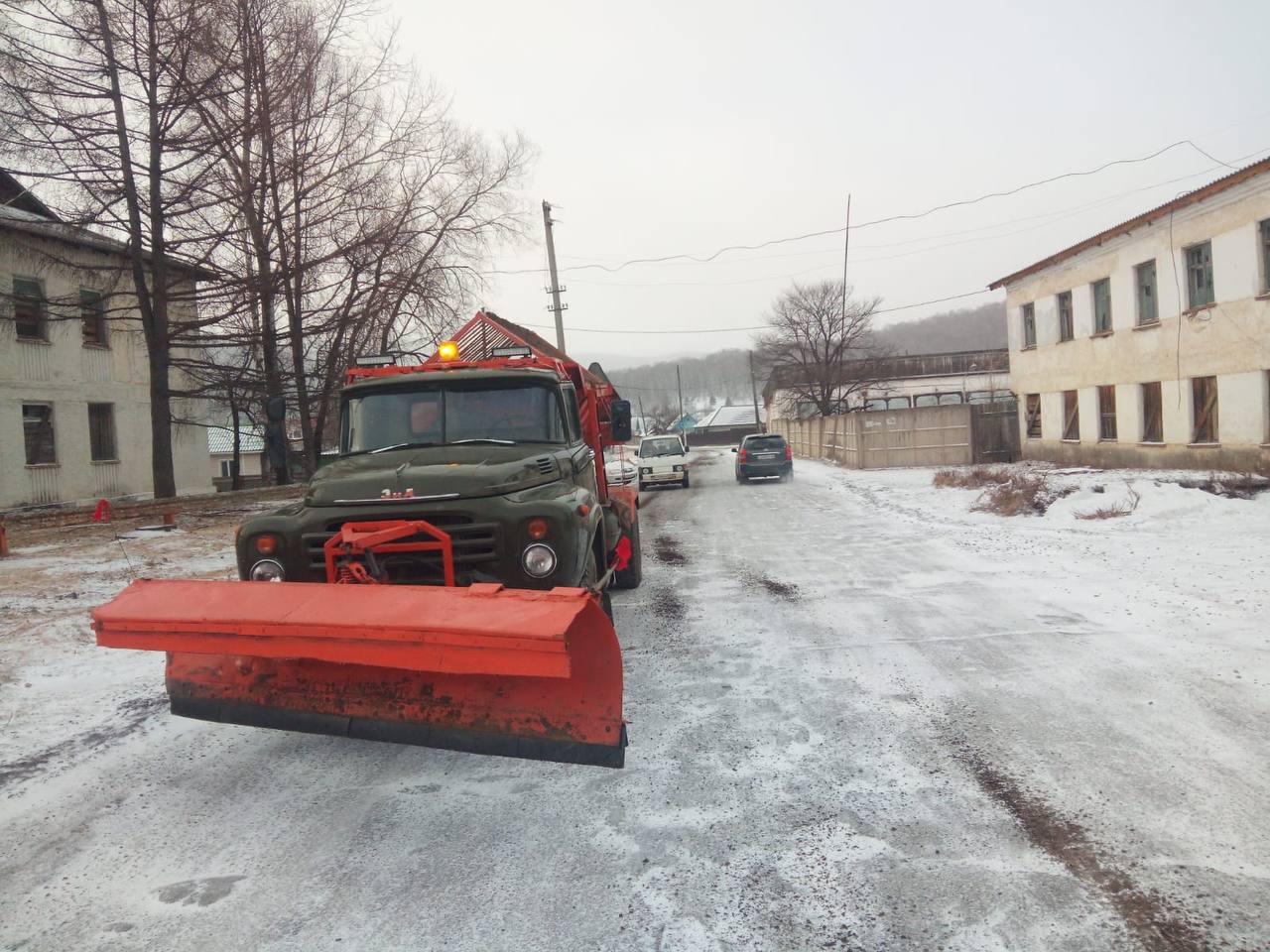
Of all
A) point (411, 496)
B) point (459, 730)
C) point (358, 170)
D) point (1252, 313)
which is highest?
point (358, 170)

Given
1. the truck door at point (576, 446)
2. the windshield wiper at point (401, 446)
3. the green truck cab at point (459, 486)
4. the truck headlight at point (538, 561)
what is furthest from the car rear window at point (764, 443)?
the truck headlight at point (538, 561)

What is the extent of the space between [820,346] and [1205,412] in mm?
30567

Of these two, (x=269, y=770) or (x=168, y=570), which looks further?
(x=168, y=570)

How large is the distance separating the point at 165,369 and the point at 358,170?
6.98 metres

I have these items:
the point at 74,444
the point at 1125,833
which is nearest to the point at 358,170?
the point at 74,444

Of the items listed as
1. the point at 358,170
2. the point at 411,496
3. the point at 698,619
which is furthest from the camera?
the point at 358,170

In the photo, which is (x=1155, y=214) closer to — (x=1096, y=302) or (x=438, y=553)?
(x=1096, y=302)

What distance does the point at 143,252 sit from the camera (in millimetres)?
17438

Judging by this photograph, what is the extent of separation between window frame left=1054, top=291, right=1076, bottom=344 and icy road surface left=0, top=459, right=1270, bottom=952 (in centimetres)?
1961

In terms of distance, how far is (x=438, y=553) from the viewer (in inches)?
186

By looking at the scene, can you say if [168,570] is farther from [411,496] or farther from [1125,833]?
[1125,833]

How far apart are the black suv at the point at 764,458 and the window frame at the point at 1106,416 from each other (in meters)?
8.60

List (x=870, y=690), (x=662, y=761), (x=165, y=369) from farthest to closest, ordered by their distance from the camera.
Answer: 1. (x=165, y=369)
2. (x=870, y=690)
3. (x=662, y=761)

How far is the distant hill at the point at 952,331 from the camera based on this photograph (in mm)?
66688
